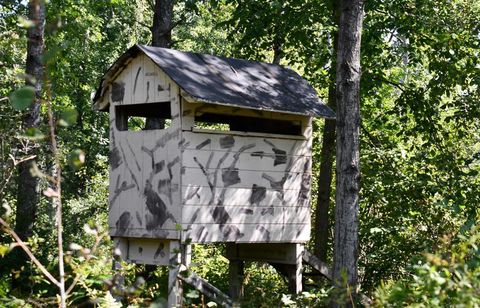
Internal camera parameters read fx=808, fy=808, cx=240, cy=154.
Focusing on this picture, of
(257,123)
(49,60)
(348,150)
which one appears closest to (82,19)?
(257,123)

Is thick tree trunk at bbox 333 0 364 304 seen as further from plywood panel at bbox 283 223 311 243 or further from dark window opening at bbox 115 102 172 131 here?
dark window opening at bbox 115 102 172 131

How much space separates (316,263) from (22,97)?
8835 millimetres

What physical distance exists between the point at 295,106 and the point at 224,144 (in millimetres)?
1193

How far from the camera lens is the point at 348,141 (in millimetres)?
9211

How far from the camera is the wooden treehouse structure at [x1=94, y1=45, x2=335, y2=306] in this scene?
30.3 ft

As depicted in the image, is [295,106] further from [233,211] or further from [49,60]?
[49,60]

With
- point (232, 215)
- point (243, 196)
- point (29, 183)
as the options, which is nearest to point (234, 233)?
point (232, 215)

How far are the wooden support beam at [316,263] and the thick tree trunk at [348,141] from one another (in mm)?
1588

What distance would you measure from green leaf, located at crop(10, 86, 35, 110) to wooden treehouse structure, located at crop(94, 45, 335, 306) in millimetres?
6401

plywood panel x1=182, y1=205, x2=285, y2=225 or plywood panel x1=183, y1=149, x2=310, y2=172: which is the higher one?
plywood panel x1=183, y1=149, x2=310, y2=172

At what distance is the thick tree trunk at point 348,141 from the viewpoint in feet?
30.1

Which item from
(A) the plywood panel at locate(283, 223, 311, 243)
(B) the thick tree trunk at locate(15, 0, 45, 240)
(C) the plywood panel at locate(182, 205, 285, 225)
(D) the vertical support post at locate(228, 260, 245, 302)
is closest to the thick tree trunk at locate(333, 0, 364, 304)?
(C) the plywood panel at locate(182, 205, 285, 225)

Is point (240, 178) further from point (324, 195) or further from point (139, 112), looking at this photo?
point (324, 195)

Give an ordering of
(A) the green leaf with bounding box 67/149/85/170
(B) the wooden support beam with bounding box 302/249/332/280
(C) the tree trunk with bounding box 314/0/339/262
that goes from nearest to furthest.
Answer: (A) the green leaf with bounding box 67/149/85/170 < (B) the wooden support beam with bounding box 302/249/332/280 < (C) the tree trunk with bounding box 314/0/339/262
